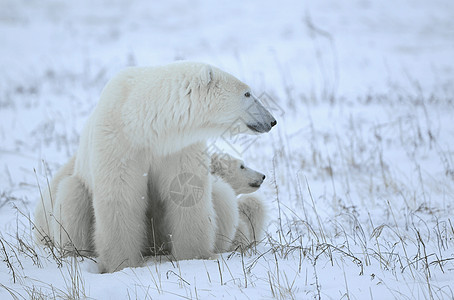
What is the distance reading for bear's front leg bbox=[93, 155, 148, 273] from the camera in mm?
3109

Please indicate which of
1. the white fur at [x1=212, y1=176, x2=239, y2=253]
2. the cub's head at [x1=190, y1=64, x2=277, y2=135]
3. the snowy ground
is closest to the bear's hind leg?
the snowy ground

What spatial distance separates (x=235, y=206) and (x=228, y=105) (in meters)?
0.90

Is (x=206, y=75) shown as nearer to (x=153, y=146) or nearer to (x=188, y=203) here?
(x=153, y=146)

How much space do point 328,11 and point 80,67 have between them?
1387 centimetres

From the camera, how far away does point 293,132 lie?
779cm

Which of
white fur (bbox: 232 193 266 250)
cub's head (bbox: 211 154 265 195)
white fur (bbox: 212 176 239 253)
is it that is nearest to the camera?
white fur (bbox: 212 176 239 253)

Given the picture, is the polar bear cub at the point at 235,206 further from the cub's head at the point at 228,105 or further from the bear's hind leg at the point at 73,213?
the bear's hind leg at the point at 73,213

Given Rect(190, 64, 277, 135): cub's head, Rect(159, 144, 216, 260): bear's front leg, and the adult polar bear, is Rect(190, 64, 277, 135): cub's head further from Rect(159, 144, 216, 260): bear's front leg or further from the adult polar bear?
Rect(159, 144, 216, 260): bear's front leg

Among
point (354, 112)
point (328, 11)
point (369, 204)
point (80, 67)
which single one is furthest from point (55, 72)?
point (328, 11)

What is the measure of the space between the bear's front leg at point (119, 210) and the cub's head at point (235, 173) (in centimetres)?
134

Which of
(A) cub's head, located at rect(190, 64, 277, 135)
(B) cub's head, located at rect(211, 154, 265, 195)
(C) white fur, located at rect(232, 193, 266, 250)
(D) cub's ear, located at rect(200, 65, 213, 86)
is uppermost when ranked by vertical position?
(D) cub's ear, located at rect(200, 65, 213, 86)

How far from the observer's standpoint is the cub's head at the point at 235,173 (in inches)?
178

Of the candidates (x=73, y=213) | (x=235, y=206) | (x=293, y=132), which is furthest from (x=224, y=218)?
(x=293, y=132)

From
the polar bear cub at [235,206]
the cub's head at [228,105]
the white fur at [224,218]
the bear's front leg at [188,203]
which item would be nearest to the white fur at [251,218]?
the polar bear cub at [235,206]
